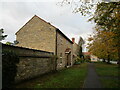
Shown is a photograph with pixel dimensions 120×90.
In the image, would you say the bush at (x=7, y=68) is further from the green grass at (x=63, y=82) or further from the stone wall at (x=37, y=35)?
the stone wall at (x=37, y=35)

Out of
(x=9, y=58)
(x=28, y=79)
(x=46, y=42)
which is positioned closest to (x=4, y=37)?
(x=46, y=42)

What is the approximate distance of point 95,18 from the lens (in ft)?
30.1

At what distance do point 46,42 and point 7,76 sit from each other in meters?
10.9

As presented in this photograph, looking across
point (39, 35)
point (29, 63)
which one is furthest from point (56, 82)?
point (39, 35)

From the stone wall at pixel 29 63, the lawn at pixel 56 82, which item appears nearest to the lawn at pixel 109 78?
the lawn at pixel 56 82

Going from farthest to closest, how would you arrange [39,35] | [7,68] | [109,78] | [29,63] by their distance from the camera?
[39,35]
[109,78]
[29,63]
[7,68]

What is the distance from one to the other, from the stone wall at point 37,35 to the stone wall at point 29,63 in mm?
3271

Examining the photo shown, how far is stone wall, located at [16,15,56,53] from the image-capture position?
16516 millimetres

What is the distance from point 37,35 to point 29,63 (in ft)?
26.6

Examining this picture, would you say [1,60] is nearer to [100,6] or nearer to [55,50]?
[100,6]

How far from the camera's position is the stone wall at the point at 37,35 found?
16516 mm

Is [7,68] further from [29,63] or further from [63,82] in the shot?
[63,82]

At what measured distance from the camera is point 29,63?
33.0ft

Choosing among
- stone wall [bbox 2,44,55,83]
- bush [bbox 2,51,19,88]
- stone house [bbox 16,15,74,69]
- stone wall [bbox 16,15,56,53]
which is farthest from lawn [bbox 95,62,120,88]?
stone wall [bbox 16,15,56,53]
